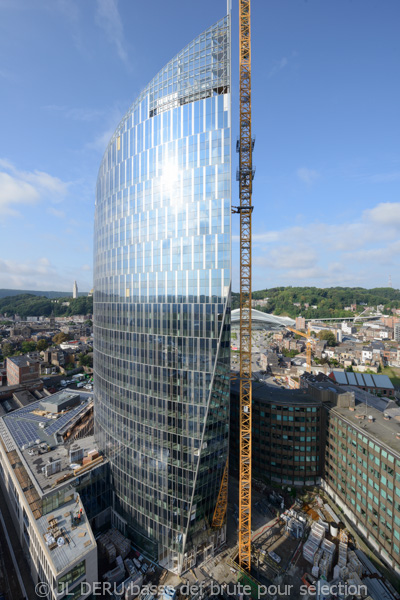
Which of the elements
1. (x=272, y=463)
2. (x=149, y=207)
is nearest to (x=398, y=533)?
(x=272, y=463)

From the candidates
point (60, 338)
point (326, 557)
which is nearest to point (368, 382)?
point (326, 557)

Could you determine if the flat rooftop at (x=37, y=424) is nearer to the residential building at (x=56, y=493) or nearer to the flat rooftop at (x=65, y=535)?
the residential building at (x=56, y=493)

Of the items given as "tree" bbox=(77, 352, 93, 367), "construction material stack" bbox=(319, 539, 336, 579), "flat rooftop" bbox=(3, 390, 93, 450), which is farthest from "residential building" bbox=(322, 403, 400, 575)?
"tree" bbox=(77, 352, 93, 367)

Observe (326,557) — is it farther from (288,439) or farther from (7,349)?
(7,349)

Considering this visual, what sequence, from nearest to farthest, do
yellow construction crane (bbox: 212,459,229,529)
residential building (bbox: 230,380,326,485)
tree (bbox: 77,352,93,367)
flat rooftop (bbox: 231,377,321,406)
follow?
yellow construction crane (bbox: 212,459,229,529), residential building (bbox: 230,380,326,485), flat rooftop (bbox: 231,377,321,406), tree (bbox: 77,352,93,367)

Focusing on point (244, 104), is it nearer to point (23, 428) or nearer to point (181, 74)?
point (181, 74)

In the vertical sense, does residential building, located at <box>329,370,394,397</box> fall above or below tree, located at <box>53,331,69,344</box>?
below

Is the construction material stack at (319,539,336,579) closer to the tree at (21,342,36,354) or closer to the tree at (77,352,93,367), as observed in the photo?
the tree at (77,352,93,367)

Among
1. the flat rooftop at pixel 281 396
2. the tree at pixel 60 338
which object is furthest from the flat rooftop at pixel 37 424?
the tree at pixel 60 338
